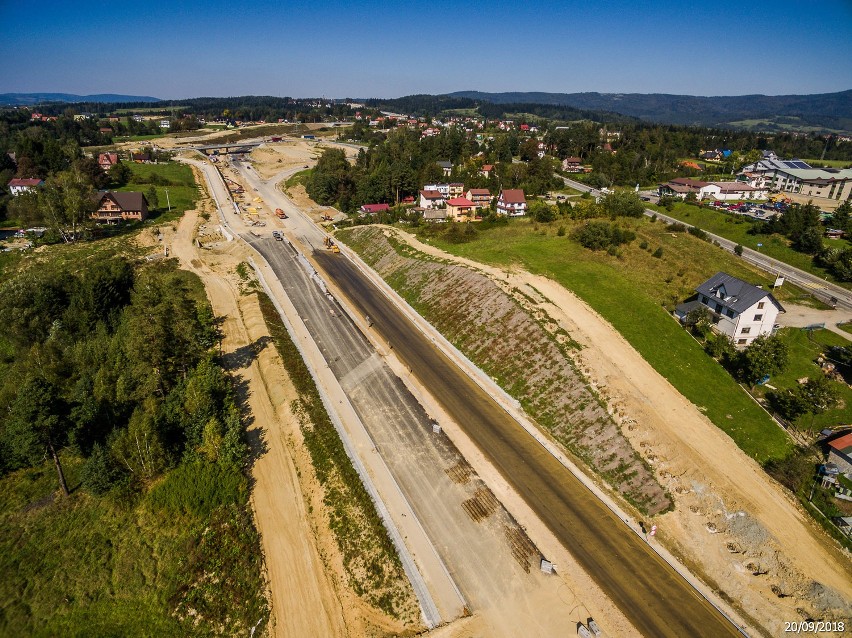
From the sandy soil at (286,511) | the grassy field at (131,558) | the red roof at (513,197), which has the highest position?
the red roof at (513,197)

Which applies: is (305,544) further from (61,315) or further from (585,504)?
(61,315)

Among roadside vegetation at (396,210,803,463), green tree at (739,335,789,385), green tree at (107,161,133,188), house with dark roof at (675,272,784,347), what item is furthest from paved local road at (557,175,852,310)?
green tree at (107,161,133,188)

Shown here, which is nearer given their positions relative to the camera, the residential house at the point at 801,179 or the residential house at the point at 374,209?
the residential house at the point at 374,209

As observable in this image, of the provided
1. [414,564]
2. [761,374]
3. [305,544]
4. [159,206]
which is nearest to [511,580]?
[414,564]

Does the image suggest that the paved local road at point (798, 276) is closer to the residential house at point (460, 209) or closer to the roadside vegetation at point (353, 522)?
the residential house at point (460, 209)

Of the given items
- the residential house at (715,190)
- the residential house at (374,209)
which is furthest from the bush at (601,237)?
the residential house at (715,190)

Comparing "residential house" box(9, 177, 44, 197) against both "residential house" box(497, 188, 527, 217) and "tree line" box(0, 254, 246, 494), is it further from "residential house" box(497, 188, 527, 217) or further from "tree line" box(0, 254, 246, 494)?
"residential house" box(497, 188, 527, 217)
